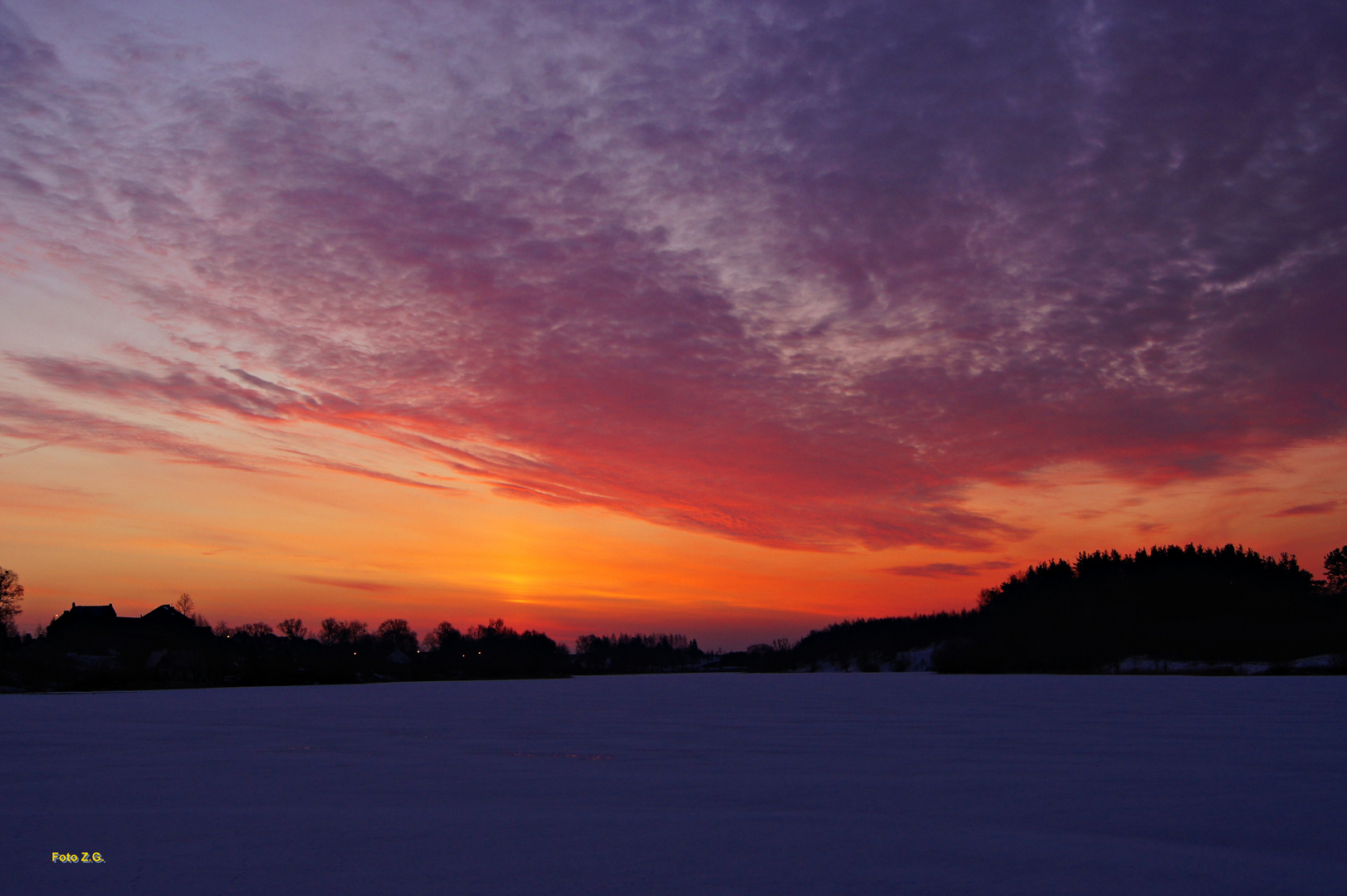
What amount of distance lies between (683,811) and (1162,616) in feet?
342

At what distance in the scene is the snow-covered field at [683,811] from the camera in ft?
18.0

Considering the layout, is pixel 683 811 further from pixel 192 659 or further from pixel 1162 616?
pixel 1162 616

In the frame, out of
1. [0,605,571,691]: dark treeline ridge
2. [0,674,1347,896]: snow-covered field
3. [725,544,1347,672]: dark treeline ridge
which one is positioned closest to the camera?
[0,674,1347,896]: snow-covered field

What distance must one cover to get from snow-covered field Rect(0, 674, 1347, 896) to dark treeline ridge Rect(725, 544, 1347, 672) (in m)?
61.7

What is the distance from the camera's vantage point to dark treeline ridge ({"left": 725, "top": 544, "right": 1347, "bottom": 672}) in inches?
3073

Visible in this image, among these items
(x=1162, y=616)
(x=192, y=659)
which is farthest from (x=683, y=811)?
(x=1162, y=616)

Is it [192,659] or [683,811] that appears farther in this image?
[192,659]

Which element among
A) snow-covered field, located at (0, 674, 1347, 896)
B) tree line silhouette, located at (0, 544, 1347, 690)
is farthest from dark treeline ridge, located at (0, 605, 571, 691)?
snow-covered field, located at (0, 674, 1347, 896)

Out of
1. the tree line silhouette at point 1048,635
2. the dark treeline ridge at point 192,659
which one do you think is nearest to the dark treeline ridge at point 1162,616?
the tree line silhouette at point 1048,635

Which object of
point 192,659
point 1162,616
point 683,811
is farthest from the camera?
point 1162,616

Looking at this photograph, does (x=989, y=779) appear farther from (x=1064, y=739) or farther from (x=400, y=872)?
(x=400, y=872)

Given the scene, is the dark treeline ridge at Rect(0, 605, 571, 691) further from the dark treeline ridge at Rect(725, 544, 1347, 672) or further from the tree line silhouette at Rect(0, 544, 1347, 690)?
the dark treeline ridge at Rect(725, 544, 1347, 672)

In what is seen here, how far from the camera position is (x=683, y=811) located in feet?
25.4

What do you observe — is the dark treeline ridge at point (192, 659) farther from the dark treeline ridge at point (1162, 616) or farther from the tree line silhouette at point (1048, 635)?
the dark treeline ridge at point (1162, 616)
